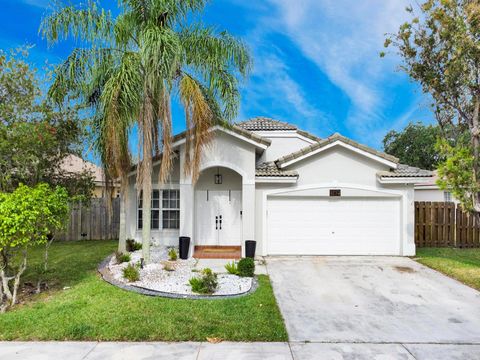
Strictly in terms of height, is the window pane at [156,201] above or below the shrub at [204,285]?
above

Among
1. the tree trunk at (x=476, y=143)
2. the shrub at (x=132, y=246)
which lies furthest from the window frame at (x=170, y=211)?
the tree trunk at (x=476, y=143)

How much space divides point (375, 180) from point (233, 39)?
7088mm

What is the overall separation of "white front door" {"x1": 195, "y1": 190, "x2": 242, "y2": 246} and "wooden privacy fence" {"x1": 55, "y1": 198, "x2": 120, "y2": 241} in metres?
5.30

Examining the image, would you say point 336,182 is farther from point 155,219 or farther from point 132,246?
point 132,246

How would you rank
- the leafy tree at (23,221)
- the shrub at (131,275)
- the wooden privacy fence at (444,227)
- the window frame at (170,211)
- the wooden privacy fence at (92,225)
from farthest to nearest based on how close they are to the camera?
1. the wooden privacy fence at (92,225)
2. the wooden privacy fence at (444,227)
3. the window frame at (170,211)
4. the shrub at (131,275)
5. the leafy tree at (23,221)

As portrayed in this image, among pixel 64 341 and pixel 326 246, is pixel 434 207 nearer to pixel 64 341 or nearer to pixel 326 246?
pixel 326 246

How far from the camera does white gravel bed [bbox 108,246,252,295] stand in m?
7.20

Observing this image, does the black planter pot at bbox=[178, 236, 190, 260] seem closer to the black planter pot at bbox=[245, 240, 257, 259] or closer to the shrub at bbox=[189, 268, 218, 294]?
the black planter pot at bbox=[245, 240, 257, 259]

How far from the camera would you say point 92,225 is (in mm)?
15320

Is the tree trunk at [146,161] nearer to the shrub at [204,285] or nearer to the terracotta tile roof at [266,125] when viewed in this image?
the shrub at [204,285]

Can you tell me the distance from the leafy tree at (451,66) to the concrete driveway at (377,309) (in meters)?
3.24

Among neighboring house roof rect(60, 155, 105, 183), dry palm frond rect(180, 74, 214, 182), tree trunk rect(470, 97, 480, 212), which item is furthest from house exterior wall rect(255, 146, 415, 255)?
neighboring house roof rect(60, 155, 105, 183)

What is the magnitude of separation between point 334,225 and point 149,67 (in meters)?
8.28

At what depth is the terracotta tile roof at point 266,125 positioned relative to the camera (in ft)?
48.3
